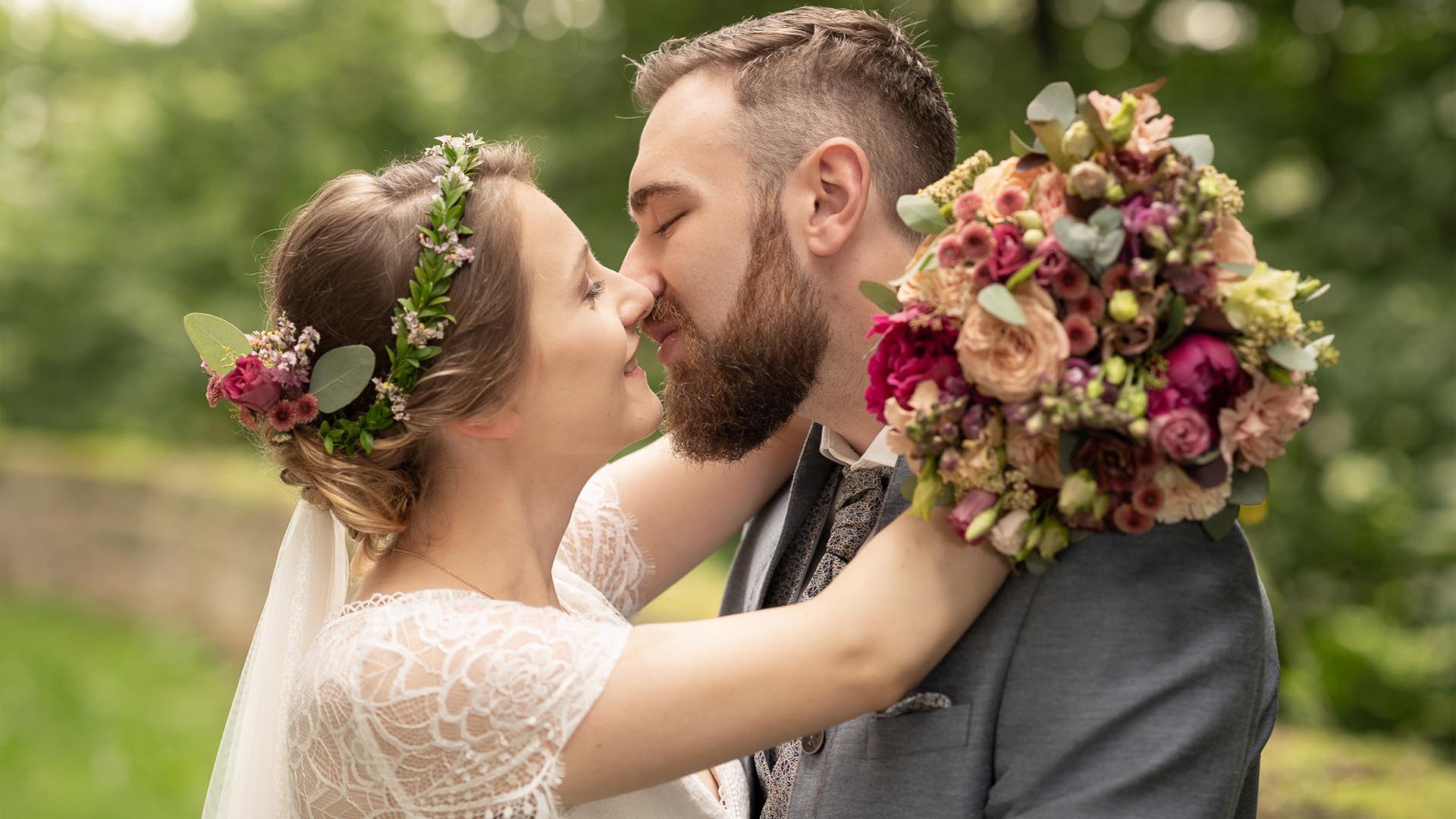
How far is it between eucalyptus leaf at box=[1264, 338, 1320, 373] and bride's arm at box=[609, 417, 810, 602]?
164 centimetres

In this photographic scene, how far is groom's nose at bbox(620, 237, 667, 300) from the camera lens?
325cm

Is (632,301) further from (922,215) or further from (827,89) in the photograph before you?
(922,215)

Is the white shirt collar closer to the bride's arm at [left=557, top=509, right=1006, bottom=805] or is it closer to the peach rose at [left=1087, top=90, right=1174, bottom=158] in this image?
the bride's arm at [left=557, top=509, right=1006, bottom=805]

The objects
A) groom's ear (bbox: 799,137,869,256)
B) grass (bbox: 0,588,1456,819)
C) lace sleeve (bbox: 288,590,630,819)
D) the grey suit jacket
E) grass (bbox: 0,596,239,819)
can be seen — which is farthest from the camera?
grass (bbox: 0,596,239,819)

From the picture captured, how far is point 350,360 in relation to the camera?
275 cm

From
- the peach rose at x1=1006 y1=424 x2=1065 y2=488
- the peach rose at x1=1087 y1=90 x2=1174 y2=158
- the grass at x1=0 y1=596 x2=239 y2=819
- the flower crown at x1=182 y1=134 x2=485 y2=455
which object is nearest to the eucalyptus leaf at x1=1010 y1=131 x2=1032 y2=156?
the peach rose at x1=1087 y1=90 x2=1174 y2=158

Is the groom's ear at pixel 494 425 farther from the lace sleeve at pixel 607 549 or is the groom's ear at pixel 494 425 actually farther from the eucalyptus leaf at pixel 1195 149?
the eucalyptus leaf at pixel 1195 149

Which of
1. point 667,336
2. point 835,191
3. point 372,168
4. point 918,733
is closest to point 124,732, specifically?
point 372,168

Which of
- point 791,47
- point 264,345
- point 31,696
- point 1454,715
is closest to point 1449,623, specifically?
point 1454,715

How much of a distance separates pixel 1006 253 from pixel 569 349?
3.46 ft

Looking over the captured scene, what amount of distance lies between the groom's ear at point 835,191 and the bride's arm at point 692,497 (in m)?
0.71

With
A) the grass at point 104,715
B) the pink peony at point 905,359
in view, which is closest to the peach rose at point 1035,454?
the pink peony at point 905,359

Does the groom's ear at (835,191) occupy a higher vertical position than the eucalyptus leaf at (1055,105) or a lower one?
higher

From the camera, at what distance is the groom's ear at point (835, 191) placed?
10.1 feet
